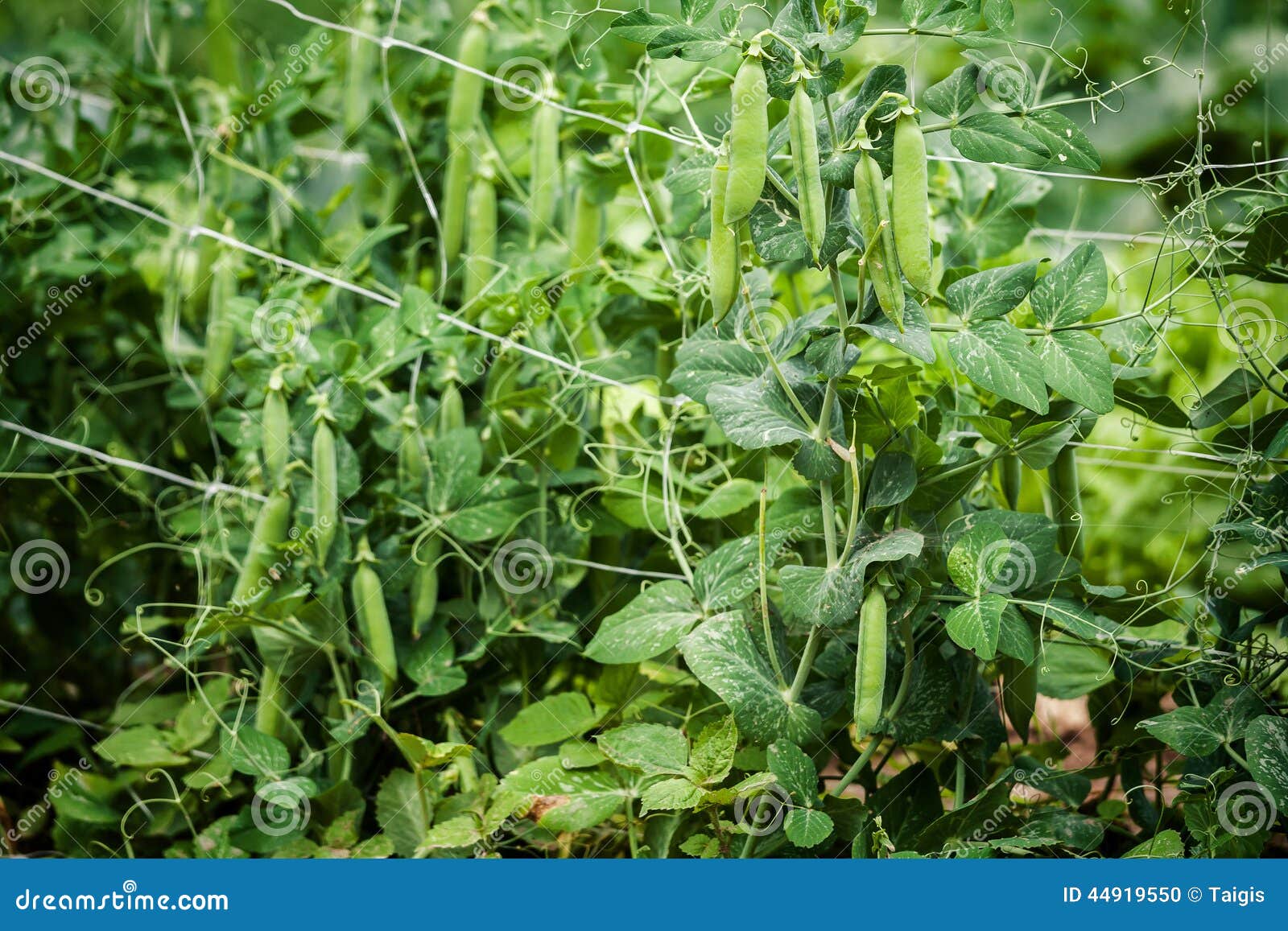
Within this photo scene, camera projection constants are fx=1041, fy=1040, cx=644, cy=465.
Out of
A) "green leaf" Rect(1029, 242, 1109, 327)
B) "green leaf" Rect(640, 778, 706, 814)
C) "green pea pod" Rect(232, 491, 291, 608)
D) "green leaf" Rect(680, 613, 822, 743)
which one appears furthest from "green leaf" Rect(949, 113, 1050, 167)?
"green pea pod" Rect(232, 491, 291, 608)

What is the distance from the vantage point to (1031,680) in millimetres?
964

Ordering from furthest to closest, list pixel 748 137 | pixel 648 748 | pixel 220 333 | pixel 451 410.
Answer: pixel 220 333, pixel 451 410, pixel 648 748, pixel 748 137

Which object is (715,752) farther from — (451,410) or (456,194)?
(456,194)

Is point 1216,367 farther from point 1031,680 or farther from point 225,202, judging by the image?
point 225,202

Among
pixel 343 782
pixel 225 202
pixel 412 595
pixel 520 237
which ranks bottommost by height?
pixel 343 782

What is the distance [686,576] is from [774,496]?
12 cm

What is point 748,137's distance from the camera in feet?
2.24

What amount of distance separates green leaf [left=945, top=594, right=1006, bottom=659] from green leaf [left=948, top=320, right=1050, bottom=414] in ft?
0.49

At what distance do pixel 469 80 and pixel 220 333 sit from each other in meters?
0.44

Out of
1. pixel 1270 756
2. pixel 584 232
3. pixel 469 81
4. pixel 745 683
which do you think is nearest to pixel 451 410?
pixel 584 232

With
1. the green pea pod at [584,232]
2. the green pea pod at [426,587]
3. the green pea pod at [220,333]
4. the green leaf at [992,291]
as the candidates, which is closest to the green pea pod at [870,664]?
the green leaf at [992,291]

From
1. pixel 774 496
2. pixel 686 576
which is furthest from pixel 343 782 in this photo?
pixel 774 496

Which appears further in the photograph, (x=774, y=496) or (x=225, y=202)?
(x=225, y=202)

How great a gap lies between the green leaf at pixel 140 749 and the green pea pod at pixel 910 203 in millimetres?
951
